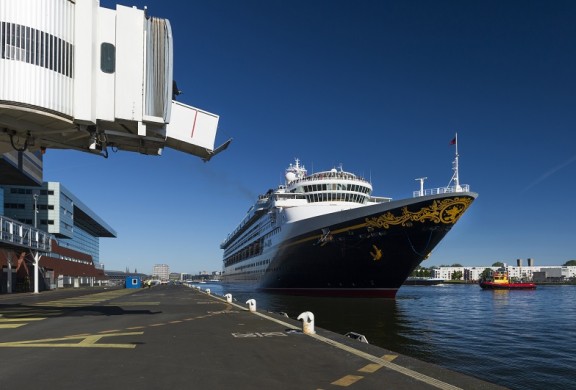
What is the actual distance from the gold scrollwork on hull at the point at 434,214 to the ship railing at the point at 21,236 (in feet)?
114

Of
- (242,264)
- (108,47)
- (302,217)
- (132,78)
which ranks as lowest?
(242,264)

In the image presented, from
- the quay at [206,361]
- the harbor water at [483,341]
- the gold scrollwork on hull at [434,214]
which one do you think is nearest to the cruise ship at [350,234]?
the gold scrollwork on hull at [434,214]

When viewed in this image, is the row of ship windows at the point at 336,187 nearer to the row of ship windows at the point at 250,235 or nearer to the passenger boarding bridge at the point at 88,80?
the row of ship windows at the point at 250,235

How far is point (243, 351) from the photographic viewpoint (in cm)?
974

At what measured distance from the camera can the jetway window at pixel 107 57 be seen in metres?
15.0

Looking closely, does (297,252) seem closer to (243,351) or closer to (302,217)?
(302,217)

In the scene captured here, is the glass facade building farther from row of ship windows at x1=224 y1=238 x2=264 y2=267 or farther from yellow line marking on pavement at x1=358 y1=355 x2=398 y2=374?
yellow line marking on pavement at x1=358 y1=355 x2=398 y2=374

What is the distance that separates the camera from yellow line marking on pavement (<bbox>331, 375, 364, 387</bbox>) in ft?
22.1

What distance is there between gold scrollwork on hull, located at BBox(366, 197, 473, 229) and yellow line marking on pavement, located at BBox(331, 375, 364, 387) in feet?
99.3

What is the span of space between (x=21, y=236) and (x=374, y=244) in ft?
121

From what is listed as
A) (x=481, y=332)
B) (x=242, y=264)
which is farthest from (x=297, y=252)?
(x=242, y=264)

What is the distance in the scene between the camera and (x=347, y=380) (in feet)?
22.8

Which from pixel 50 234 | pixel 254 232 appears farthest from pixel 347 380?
pixel 50 234

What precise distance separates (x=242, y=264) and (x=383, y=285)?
5333cm
